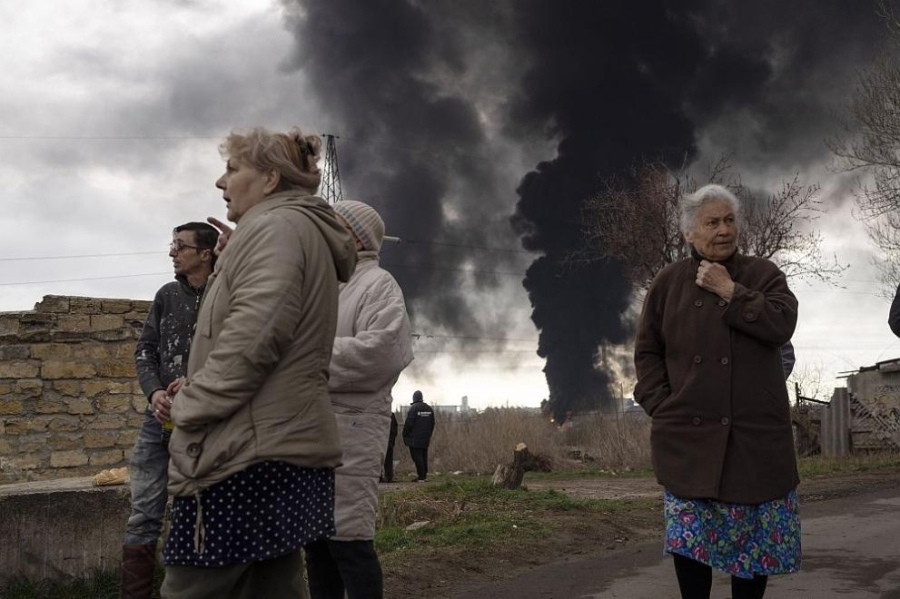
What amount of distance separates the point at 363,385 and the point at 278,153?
1.23m

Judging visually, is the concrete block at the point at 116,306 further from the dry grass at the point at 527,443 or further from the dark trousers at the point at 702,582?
the dry grass at the point at 527,443

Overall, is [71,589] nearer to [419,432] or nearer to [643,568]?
[643,568]

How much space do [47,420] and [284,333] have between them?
28.9ft

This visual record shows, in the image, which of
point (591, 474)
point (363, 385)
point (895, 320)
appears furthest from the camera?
point (591, 474)

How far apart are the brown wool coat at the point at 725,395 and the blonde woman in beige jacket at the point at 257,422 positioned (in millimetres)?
1556

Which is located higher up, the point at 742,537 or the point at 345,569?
the point at 742,537

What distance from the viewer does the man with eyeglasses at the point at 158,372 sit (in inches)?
188

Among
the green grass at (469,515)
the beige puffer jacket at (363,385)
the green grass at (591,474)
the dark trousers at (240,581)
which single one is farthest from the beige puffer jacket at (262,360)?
the green grass at (591,474)

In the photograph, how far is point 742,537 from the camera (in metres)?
3.67

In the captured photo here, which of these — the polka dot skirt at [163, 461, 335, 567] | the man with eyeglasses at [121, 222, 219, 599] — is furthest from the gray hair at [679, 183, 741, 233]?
the man with eyeglasses at [121, 222, 219, 599]

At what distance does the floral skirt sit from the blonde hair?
1.91m

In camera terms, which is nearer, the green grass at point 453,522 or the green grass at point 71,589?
the green grass at point 71,589

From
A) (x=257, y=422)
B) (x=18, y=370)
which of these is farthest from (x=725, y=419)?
(x=18, y=370)

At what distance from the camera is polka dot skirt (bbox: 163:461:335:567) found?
2.63 metres
